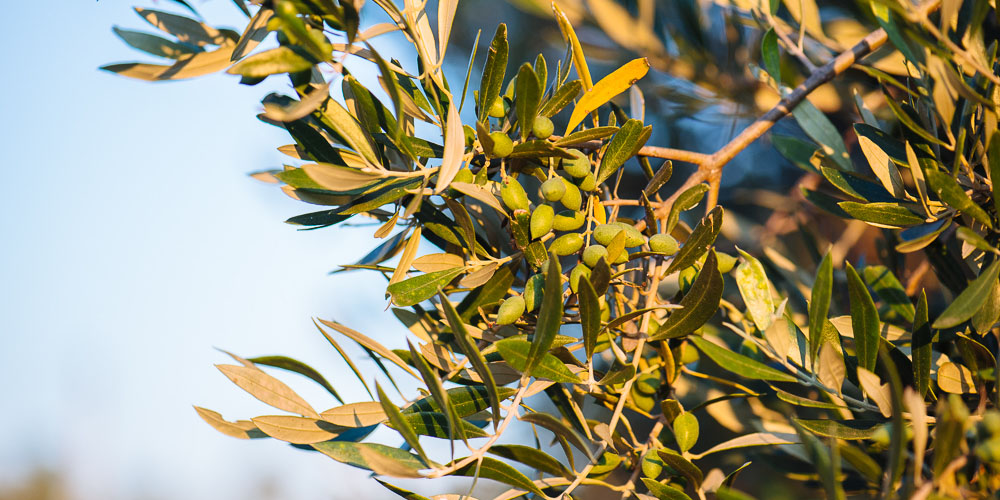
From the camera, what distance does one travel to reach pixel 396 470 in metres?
0.36

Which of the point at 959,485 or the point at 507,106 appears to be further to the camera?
the point at 507,106

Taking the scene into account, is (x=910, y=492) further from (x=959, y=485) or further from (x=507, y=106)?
(x=507, y=106)

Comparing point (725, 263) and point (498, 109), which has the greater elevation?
point (498, 109)

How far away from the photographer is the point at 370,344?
1.65 ft

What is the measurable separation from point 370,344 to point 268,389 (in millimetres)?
83

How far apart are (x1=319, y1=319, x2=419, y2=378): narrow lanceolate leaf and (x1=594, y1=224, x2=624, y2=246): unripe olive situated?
0.63 ft

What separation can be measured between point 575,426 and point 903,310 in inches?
12.5

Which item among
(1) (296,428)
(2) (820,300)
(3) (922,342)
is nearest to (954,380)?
(3) (922,342)

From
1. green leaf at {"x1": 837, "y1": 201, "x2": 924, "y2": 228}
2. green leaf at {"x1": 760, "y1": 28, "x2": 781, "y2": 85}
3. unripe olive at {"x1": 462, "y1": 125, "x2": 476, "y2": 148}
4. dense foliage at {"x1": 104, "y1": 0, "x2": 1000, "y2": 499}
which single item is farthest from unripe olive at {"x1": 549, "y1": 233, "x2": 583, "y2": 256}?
green leaf at {"x1": 760, "y1": 28, "x2": 781, "y2": 85}

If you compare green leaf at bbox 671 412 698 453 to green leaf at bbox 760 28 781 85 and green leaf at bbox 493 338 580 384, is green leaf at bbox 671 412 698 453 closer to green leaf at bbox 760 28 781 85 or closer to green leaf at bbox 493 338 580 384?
green leaf at bbox 493 338 580 384

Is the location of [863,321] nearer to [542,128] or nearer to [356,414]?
[542,128]

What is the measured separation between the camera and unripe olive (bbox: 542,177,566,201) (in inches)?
18.5

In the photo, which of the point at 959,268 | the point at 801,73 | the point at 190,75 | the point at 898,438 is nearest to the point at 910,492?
the point at 898,438

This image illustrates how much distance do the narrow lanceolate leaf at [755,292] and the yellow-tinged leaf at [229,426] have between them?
39 centimetres
